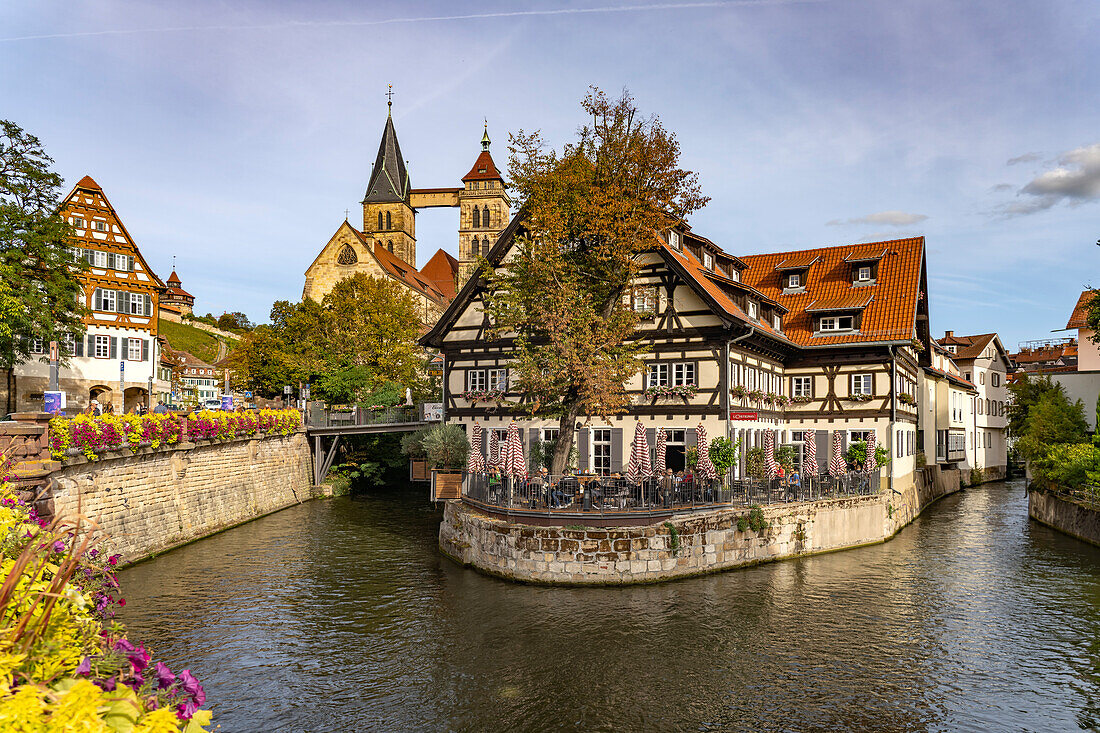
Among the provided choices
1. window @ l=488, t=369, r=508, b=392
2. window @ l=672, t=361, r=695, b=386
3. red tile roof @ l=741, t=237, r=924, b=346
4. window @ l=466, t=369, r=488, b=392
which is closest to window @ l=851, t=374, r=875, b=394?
red tile roof @ l=741, t=237, r=924, b=346

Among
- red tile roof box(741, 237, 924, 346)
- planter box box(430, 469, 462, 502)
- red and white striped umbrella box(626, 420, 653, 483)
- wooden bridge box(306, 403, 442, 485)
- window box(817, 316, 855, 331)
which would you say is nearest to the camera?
red and white striped umbrella box(626, 420, 653, 483)

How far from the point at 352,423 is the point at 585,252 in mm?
20287

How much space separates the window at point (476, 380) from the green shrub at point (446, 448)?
2.02 meters

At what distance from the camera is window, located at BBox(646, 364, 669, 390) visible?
27641 mm

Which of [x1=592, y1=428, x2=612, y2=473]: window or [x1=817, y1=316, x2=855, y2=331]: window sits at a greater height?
[x1=817, y1=316, x2=855, y2=331]: window

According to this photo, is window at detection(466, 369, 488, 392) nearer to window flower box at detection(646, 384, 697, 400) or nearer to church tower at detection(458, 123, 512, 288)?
window flower box at detection(646, 384, 697, 400)

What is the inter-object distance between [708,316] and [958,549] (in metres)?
11.6

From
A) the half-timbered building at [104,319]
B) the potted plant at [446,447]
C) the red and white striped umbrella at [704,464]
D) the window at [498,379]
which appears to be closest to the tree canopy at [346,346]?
the half-timbered building at [104,319]

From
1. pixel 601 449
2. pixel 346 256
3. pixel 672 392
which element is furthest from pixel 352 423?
pixel 346 256

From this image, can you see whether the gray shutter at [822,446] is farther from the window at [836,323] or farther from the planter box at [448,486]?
the planter box at [448,486]

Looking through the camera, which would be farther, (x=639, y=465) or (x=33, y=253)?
(x=33, y=253)

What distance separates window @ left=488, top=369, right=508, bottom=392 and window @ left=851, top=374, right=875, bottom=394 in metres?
15.0

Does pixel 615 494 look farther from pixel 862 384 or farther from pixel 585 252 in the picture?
pixel 862 384

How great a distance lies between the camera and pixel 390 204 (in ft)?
325
